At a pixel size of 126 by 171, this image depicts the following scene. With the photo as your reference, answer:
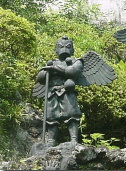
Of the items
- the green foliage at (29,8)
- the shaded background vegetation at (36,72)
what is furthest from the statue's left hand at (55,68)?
the green foliage at (29,8)

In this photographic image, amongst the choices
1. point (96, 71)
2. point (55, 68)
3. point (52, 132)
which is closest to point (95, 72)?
point (96, 71)

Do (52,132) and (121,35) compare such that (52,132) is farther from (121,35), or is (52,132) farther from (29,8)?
(29,8)

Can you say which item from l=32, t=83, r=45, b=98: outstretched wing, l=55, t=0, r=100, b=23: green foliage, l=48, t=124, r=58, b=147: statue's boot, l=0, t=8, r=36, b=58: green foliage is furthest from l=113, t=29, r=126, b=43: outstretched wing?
l=55, t=0, r=100, b=23: green foliage

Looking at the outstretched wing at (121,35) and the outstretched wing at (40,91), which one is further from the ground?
the outstretched wing at (121,35)

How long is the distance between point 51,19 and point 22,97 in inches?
185

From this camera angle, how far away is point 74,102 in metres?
7.09

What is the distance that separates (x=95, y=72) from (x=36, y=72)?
11.9 ft

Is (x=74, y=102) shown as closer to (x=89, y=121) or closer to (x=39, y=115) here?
(x=39, y=115)

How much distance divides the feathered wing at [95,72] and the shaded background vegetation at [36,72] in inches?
86.0

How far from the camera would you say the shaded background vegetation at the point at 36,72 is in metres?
9.45

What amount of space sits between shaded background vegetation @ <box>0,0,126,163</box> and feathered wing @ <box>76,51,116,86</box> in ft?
7.16

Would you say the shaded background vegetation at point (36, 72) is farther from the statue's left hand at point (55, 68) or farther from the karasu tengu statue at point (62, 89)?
the statue's left hand at point (55, 68)

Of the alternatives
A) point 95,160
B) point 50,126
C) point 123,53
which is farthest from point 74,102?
point 123,53

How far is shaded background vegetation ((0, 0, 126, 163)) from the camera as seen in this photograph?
9.45 metres
